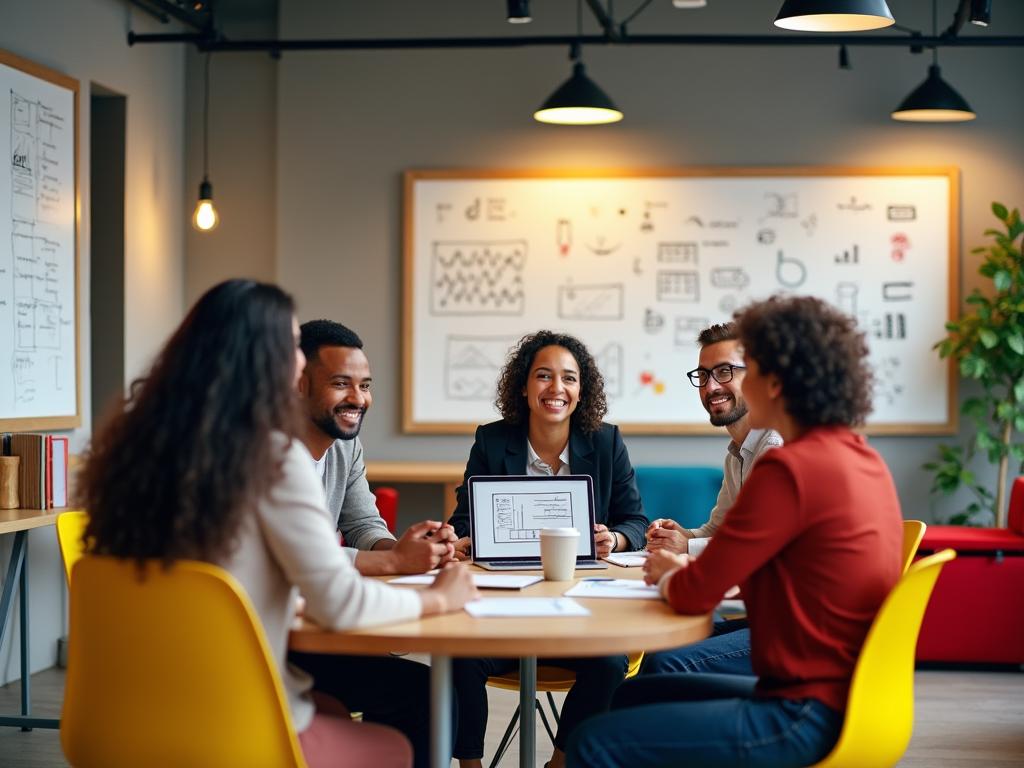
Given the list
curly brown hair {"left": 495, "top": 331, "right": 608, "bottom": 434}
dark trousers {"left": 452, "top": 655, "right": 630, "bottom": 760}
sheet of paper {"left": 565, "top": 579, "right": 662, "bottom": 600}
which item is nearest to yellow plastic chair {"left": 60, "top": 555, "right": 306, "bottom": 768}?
sheet of paper {"left": 565, "top": 579, "right": 662, "bottom": 600}

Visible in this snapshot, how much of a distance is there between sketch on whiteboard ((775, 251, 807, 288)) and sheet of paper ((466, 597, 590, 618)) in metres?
3.86

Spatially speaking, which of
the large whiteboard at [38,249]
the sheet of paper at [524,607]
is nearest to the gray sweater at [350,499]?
the sheet of paper at [524,607]

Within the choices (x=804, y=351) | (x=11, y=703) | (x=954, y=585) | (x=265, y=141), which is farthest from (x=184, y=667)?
(x=265, y=141)

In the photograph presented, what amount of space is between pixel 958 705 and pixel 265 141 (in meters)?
4.35

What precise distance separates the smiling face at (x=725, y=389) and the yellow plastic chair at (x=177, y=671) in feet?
5.89

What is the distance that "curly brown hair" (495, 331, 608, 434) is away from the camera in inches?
133

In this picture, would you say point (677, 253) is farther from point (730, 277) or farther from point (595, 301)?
point (595, 301)

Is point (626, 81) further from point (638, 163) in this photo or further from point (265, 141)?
point (265, 141)

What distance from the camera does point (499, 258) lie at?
5809 mm

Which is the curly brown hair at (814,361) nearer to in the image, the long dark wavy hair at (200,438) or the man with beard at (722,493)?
the man with beard at (722,493)

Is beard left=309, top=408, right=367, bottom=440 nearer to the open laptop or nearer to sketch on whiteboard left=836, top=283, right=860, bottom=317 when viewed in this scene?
the open laptop

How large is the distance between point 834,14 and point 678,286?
8.43 feet

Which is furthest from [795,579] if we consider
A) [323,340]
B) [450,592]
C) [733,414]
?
[323,340]

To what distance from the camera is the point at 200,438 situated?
5.77ft
